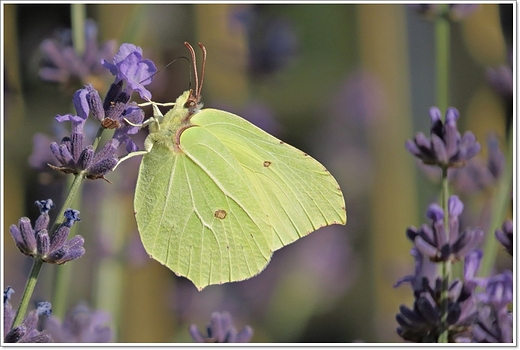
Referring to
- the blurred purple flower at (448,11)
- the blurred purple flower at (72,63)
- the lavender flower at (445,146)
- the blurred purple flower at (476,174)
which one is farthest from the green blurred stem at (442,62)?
the blurred purple flower at (72,63)

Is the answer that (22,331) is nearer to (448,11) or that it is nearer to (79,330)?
(79,330)

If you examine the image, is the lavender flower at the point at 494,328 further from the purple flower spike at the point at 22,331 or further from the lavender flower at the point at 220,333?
the purple flower spike at the point at 22,331

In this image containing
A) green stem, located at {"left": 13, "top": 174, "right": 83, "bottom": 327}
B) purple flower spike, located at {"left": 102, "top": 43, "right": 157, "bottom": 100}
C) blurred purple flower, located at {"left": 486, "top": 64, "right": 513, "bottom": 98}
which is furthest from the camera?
blurred purple flower, located at {"left": 486, "top": 64, "right": 513, "bottom": 98}

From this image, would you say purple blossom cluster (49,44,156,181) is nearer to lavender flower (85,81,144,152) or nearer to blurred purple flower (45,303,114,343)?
lavender flower (85,81,144,152)

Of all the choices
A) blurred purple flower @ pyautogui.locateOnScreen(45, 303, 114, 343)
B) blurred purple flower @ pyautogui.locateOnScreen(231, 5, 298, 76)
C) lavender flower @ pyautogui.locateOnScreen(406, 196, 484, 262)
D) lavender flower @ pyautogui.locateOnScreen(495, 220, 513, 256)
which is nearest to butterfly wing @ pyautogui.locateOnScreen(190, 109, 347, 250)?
lavender flower @ pyautogui.locateOnScreen(406, 196, 484, 262)

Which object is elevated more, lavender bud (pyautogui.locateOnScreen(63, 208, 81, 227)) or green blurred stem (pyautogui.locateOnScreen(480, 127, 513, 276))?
lavender bud (pyautogui.locateOnScreen(63, 208, 81, 227))

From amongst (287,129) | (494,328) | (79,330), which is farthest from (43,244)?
(287,129)
